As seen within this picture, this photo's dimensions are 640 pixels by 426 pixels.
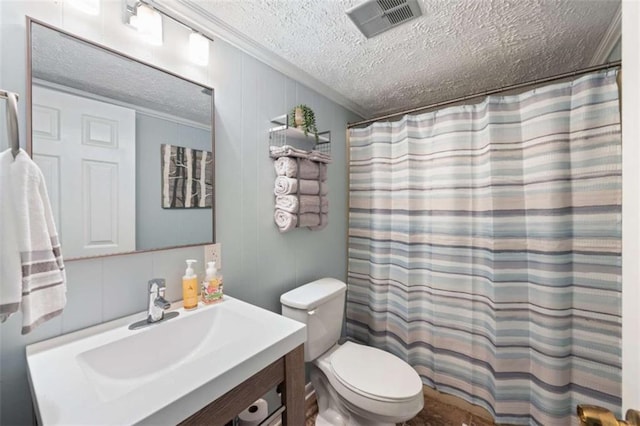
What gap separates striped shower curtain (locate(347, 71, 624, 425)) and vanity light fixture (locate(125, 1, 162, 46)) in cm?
144

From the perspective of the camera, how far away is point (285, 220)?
4.80ft

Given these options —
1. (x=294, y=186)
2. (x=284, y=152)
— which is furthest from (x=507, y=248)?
(x=284, y=152)

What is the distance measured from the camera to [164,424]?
21.2 inches

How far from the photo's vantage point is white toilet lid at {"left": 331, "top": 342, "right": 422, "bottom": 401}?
119 cm

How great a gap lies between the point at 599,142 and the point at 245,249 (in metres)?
1.80

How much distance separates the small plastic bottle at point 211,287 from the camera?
3.58ft

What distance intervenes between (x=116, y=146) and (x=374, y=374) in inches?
59.7

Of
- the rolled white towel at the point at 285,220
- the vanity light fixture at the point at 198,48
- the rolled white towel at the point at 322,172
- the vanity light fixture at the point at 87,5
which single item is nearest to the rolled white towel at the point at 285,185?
the rolled white towel at the point at 285,220

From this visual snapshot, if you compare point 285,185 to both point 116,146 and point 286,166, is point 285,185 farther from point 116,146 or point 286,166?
point 116,146

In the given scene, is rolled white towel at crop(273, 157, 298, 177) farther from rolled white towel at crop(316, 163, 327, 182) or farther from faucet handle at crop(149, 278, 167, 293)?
faucet handle at crop(149, 278, 167, 293)

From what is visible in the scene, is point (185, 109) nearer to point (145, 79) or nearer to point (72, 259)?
point (145, 79)

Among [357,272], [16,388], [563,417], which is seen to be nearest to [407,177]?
[357,272]

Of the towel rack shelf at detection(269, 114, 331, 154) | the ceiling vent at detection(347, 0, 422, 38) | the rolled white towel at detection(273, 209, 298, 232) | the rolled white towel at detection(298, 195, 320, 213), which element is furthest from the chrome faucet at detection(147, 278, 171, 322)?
the ceiling vent at detection(347, 0, 422, 38)

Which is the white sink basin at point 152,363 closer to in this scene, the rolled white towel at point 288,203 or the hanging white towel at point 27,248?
the hanging white towel at point 27,248
